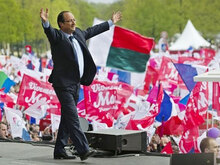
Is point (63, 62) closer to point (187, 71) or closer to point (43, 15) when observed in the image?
point (43, 15)

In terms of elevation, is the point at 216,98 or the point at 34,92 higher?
the point at 34,92

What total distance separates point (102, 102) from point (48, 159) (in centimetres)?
514

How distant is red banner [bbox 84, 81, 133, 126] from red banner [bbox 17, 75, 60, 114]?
3.84 feet

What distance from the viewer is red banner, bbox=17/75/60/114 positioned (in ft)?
47.3

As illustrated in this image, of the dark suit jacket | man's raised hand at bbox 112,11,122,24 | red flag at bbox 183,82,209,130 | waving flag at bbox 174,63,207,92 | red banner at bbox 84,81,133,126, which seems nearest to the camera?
the dark suit jacket

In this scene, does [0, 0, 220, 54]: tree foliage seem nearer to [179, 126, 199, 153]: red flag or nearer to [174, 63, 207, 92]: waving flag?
[174, 63, 207, 92]: waving flag

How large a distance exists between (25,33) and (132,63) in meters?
56.7

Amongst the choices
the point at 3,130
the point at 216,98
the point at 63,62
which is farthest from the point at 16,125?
the point at 63,62

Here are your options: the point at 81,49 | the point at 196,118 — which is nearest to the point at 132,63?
the point at 196,118

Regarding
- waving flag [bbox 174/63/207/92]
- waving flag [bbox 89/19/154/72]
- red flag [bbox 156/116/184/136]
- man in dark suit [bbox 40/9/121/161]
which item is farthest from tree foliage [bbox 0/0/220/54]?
man in dark suit [bbox 40/9/121/161]

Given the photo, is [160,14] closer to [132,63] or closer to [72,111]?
[132,63]

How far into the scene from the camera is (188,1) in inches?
2729

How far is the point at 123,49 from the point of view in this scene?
1678cm

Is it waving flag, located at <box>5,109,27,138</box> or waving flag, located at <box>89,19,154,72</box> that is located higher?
waving flag, located at <box>89,19,154,72</box>
